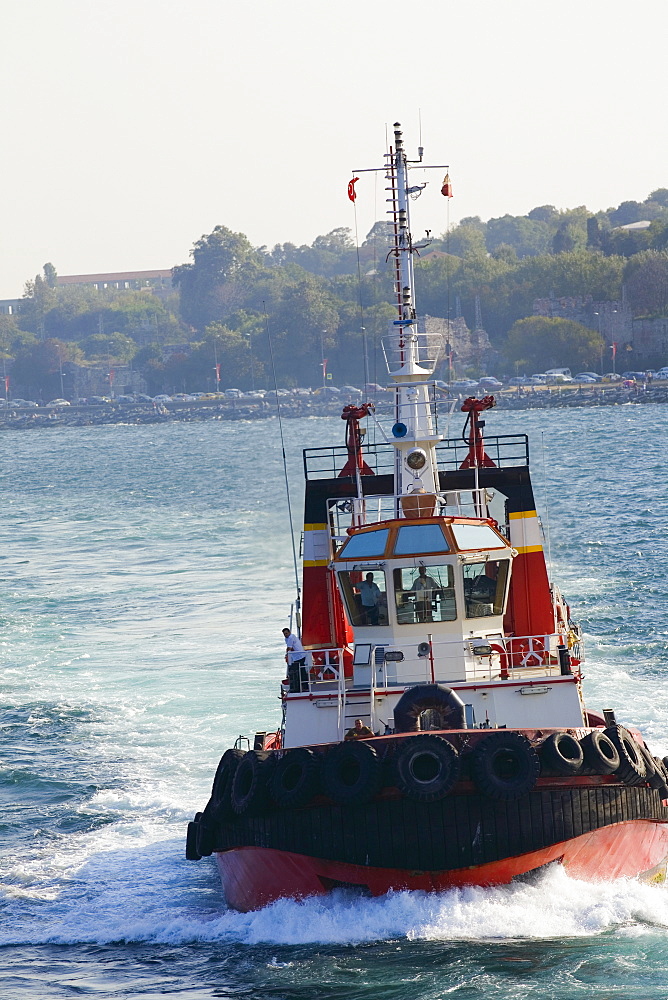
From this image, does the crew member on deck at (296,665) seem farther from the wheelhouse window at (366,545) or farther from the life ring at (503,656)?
the life ring at (503,656)

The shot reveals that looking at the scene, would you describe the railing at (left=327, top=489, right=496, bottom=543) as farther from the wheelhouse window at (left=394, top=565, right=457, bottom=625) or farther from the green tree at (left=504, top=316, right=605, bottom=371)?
the green tree at (left=504, top=316, right=605, bottom=371)

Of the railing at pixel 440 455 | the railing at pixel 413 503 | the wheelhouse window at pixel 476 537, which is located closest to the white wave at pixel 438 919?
the wheelhouse window at pixel 476 537

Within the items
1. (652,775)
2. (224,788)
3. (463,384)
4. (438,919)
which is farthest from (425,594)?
(463,384)

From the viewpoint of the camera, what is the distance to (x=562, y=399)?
460 feet

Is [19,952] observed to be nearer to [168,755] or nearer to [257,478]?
[168,755]

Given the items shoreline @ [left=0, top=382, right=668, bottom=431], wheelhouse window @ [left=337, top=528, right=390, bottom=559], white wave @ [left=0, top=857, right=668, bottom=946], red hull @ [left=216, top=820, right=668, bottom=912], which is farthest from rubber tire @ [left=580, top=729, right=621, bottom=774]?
shoreline @ [left=0, top=382, right=668, bottom=431]

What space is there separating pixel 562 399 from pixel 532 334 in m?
24.3

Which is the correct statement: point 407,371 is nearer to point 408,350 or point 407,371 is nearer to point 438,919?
point 408,350

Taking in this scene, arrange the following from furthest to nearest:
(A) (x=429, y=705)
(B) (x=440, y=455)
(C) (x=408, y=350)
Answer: (B) (x=440, y=455) → (C) (x=408, y=350) → (A) (x=429, y=705)

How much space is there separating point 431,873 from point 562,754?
1.79m

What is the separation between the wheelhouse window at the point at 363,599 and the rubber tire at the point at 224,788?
2140 mm

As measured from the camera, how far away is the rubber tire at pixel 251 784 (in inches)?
627

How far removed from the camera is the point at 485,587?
17906 mm

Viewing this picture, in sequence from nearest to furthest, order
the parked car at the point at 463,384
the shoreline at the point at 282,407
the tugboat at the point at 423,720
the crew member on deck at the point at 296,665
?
the tugboat at the point at 423,720, the crew member on deck at the point at 296,665, the shoreline at the point at 282,407, the parked car at the point at 463,384
